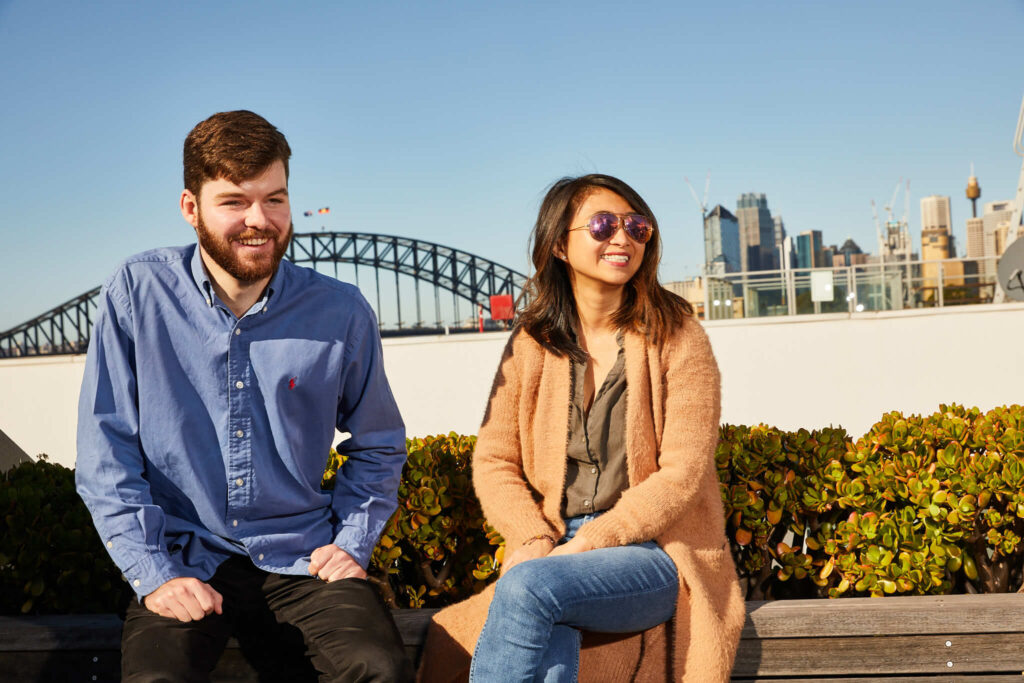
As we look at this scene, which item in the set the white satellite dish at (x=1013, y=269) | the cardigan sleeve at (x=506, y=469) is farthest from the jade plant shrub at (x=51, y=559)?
the white satellite dish at (x=1013, y=269)

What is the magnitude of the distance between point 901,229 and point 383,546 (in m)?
111

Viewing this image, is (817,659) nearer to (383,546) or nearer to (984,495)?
(984,495)

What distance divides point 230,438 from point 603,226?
1189 millimetres

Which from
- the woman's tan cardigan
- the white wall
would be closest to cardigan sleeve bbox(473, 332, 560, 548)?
the woman's tan cardigan

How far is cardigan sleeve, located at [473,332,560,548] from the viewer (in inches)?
94.3

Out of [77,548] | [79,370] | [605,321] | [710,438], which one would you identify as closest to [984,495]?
[710,438]

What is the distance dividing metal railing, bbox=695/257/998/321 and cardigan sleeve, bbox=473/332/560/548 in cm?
1088

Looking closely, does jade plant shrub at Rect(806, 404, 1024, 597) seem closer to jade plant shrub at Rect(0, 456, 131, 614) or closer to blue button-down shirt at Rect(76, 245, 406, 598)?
blue button-down shirt at Rect(76, 245, 406, 598)

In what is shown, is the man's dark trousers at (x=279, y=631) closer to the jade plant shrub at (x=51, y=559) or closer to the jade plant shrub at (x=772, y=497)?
the jade plant shrub at (x=51, y=559)

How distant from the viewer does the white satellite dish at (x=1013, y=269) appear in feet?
26.2

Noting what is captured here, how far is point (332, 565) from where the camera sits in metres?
2.21

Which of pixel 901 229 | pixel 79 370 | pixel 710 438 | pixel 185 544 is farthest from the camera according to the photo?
pixel 901 229

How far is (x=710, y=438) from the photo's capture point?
2.38 metres

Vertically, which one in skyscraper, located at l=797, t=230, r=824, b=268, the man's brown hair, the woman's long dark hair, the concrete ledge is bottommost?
the concrete ledge
